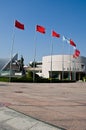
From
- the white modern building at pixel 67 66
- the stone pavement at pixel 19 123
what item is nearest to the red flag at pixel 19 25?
the stone pavement at pixel 19 123

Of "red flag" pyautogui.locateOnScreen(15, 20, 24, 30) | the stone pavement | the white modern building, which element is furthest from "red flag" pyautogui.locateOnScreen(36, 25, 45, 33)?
the white modern building

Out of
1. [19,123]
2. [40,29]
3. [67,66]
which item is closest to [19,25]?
[40,29]

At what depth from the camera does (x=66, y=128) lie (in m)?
6.70

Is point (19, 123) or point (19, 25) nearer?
point (19, 123)

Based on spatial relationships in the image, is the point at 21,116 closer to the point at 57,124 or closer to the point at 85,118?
the point at 57,124

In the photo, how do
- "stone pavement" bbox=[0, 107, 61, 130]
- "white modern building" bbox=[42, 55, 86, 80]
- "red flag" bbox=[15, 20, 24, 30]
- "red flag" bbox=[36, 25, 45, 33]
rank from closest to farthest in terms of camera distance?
"stone pavement" bbox=[0, 107, 61, 130] → "red flag" bbox=[15, 20, 24, 30] → "red flag" bbox=[36, 25, 45, 33] → "white modern building" bbox=[42, 55, 86, 80]

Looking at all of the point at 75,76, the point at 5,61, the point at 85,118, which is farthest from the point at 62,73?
the point at 85,118

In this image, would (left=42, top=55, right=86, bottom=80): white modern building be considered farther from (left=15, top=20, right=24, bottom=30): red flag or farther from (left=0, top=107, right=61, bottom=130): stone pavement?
(left=0, top=107, right=61, bottom=130): stone pavement

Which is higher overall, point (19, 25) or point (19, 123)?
point (19, 25)

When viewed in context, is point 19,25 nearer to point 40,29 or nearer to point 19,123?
point 40,29

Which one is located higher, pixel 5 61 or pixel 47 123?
pixel 5 61

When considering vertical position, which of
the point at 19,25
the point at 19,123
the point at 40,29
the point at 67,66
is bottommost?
the point at 19,123

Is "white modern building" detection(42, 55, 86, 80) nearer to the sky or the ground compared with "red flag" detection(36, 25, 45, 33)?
nearer to the ground

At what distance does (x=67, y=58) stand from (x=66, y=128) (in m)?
80.3
